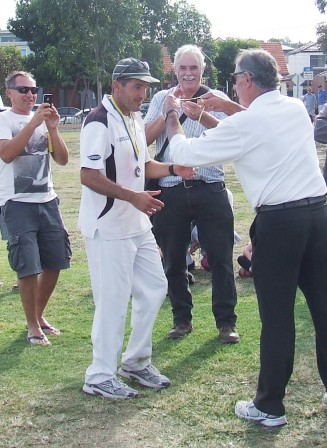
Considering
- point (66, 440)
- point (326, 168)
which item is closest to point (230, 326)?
point (326, 168)

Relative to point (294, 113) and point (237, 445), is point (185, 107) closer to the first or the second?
point (294, 113)

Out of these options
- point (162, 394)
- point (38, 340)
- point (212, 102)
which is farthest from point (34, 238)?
point (212, 102)

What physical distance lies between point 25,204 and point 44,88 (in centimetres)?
5367

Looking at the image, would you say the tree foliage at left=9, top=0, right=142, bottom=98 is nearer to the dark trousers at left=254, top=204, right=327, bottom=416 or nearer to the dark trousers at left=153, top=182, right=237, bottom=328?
the dark trousers at left=153, top=182, right=237, bottom=328

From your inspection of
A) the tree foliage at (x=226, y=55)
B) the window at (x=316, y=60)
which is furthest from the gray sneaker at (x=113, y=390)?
the window at (x=316, y=60)

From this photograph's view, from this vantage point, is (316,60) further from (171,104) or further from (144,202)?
(144,202)

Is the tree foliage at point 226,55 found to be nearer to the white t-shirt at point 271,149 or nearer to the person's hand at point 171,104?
the person's hand at point 171,104

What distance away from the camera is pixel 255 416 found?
4.57 meters

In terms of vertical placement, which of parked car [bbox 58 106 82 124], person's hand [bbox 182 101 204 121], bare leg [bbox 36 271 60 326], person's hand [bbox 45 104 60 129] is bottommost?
parked car [bbox 58 106 82 124]

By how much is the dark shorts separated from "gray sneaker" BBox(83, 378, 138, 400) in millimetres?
1452

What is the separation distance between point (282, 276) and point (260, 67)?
119cm

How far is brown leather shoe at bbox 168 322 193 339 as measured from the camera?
6.36 metres

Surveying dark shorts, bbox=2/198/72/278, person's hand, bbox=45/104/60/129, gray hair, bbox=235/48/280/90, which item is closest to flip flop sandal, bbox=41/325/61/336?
dark shorts, bbox=2/198/72/278

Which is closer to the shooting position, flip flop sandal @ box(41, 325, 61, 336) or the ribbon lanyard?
the ribbon lanyard
